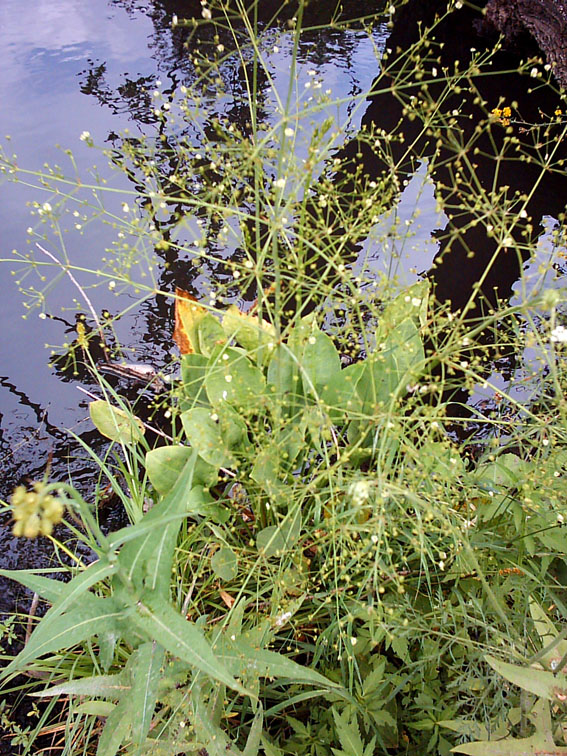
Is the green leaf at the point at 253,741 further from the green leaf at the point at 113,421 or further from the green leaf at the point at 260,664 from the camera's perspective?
the green leaf at the point at 113,421

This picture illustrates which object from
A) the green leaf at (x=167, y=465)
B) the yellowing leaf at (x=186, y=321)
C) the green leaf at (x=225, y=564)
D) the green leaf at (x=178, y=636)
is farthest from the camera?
the yellowing leaf at (x=186, y=321)

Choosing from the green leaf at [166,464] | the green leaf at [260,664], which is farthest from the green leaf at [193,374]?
the green leaf at [260,664]

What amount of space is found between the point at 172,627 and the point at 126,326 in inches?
74.1

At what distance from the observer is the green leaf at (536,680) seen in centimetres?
85

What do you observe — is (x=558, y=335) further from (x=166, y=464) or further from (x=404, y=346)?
(x=166, y=464)

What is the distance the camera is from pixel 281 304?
118 centimetres

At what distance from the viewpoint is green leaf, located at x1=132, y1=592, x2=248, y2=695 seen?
29.5 inches

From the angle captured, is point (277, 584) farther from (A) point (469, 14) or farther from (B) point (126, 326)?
(A) point (469, 14)

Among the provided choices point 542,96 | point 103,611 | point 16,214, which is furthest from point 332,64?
point 103,611

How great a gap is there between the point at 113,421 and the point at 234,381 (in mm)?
515

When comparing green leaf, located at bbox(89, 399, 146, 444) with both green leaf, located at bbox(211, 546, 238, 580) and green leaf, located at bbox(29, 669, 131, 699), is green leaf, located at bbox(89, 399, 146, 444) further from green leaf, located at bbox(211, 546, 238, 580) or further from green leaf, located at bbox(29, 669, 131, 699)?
green leaf, located at bbox(29, 669, 131, 699)

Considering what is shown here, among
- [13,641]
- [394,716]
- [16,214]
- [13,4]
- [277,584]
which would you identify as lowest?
[13,641]

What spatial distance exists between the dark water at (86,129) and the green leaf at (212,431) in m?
0.43

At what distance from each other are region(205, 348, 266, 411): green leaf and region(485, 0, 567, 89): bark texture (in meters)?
3.02
